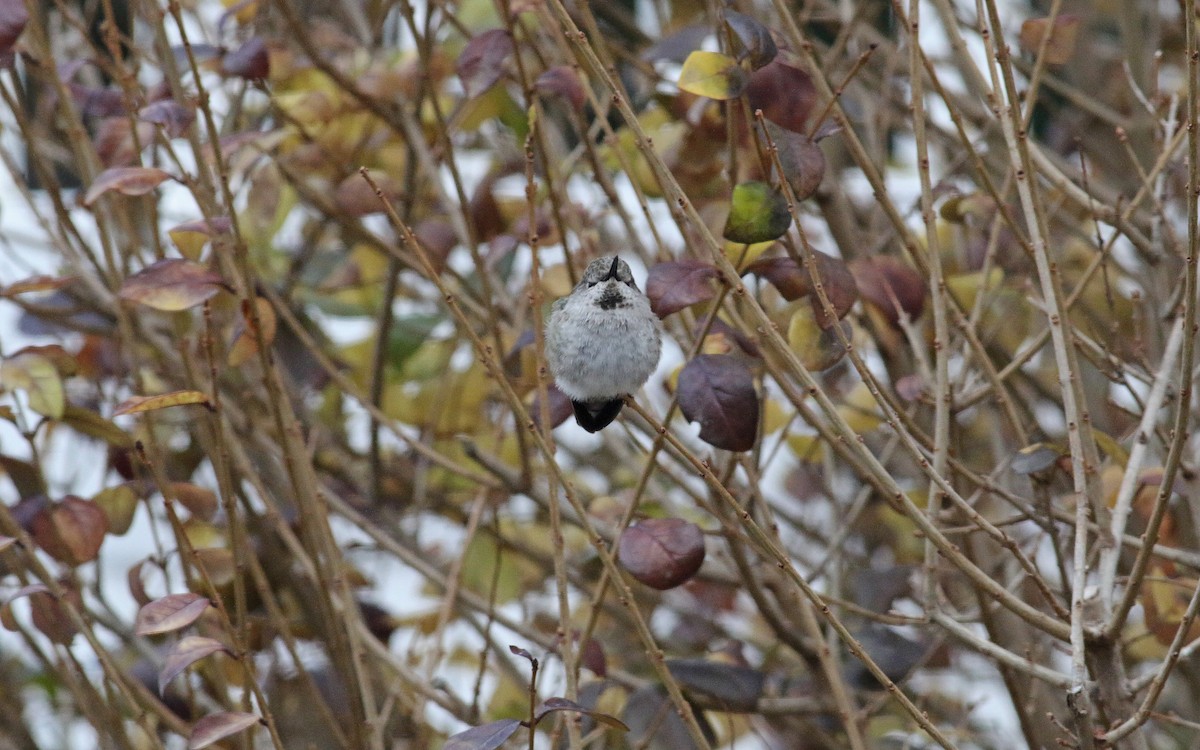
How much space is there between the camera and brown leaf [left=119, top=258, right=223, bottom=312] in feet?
6.92

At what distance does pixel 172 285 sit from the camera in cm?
215

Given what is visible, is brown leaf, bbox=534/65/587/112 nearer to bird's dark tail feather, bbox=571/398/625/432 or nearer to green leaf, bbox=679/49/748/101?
green leaf, bbox=679/49/748/101

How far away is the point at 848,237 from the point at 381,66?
125 centimetres

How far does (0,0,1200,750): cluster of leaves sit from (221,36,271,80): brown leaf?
0.04 ft

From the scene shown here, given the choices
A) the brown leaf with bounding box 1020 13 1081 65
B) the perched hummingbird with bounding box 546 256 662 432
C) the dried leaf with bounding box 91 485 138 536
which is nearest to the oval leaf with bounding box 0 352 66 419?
the dried leaf with bounding box 91 485 138 536

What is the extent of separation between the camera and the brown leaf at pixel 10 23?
220 centimetres

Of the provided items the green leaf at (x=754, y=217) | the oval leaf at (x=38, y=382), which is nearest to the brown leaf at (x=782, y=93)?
the green leaf at (x=754, y=217)

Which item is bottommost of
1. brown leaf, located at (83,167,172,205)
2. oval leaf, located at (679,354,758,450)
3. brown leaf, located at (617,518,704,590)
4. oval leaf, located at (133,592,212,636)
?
brown leaf, located at (617,518,704,590)

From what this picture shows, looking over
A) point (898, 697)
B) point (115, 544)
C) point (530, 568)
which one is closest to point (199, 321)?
point (530, 568)

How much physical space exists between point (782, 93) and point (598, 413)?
644 millimetres

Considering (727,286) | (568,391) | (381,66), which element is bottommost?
(568,391)

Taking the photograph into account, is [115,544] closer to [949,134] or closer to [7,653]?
[7,653]

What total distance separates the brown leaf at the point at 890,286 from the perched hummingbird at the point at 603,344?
0.42 meters

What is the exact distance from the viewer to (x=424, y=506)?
142 inches
